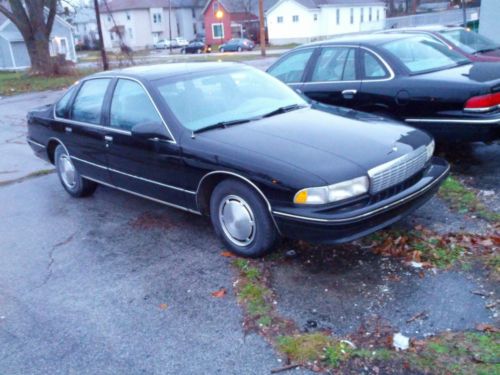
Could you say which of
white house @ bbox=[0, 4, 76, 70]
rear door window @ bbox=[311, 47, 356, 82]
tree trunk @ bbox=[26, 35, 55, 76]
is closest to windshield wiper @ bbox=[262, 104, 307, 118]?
rear door window @ bbox=[311, 47, 356, 82]

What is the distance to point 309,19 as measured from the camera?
5300 cm

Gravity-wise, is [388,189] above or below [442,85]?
below

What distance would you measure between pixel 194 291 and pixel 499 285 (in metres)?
2.20

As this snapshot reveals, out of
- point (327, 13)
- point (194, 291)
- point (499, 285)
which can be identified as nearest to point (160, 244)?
point (194, 291)

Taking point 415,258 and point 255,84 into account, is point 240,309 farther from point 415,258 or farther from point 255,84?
point 255,84

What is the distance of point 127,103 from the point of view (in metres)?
5.21

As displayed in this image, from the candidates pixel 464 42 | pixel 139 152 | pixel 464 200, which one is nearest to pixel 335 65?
pixel 464 200

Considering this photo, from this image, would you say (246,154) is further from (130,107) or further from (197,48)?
(197,48)

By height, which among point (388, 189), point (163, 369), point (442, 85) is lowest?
point (163, 369)

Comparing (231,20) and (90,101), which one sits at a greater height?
(231,20)

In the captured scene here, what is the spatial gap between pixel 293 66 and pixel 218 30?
61285 mm

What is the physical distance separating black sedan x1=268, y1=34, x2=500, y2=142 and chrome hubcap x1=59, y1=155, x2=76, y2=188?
3.18m

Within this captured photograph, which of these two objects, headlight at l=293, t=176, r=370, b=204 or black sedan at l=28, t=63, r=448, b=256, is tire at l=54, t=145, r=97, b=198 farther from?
headlight at l=293, t=176, r=370, b=204

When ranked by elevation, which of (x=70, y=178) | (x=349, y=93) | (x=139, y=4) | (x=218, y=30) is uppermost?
(x=139, y=4)
